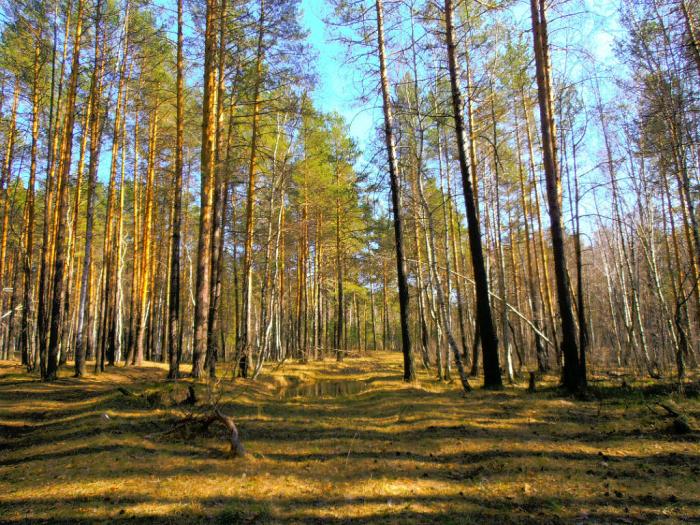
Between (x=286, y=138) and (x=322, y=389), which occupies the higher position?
(x=286, y=138)

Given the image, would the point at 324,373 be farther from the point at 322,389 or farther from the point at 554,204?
the point at 554,204

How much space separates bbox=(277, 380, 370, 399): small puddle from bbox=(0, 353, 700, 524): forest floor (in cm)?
300

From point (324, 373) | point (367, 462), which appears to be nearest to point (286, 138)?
point (324, 373)

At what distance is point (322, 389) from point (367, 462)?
7484 mm

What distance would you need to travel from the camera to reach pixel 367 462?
16.0ft

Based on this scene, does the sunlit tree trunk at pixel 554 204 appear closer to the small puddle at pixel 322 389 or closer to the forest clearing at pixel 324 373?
the forest clearing at pixel 324 373

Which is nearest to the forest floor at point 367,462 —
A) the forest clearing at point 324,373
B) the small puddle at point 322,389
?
the forest clearing at point 324,373

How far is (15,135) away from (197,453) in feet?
53.3

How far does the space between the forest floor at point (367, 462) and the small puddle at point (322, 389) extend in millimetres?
2997

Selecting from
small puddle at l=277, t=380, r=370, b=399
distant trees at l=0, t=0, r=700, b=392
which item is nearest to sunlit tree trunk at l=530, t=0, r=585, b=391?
distant trees at l=0, t=0, r=700, b=392

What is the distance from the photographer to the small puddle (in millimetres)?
10719

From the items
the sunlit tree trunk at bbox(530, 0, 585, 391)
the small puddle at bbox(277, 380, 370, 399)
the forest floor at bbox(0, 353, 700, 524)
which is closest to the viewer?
the forest floor at bbox(0, 353, 700, 524)

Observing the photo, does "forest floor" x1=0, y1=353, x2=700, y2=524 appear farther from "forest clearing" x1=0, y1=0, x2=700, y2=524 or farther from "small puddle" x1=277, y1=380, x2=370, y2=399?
"small puddle" x1=277, y1=380, x2=370, y2=399

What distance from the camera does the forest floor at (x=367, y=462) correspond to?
361 centimetres
